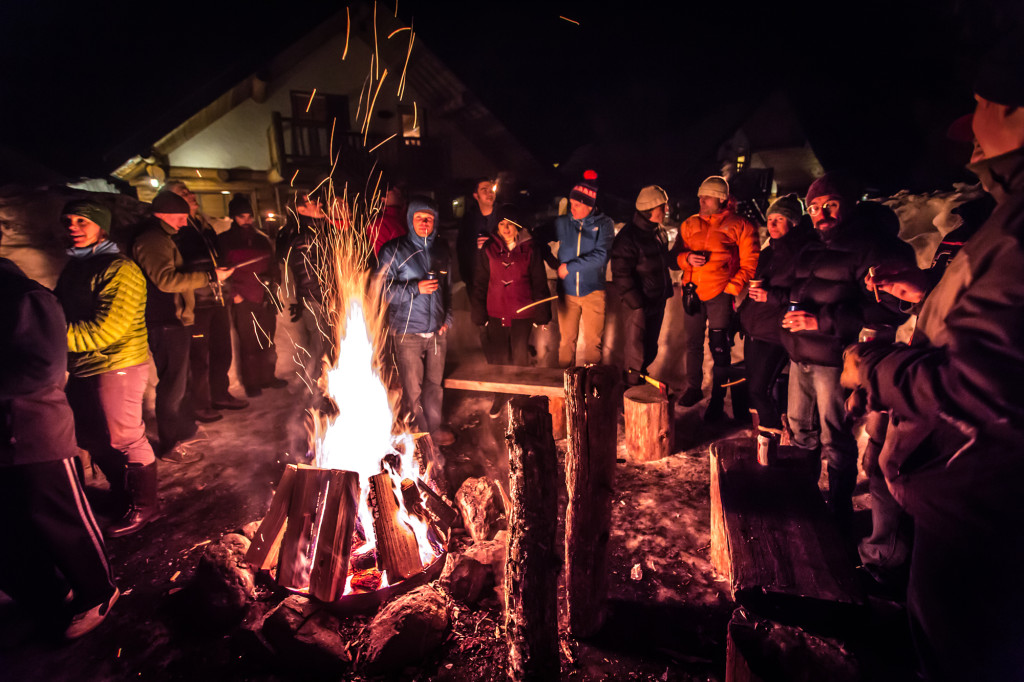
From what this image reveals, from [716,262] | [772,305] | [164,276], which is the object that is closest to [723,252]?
[716,262]

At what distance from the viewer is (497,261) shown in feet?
19.1

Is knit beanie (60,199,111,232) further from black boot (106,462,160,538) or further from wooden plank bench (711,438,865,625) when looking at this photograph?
wooden plank bench (711,438,865,625)

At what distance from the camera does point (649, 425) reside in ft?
16.4

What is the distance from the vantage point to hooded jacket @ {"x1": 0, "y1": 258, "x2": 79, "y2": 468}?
260cm

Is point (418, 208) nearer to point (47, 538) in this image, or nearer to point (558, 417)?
point (558, 417)

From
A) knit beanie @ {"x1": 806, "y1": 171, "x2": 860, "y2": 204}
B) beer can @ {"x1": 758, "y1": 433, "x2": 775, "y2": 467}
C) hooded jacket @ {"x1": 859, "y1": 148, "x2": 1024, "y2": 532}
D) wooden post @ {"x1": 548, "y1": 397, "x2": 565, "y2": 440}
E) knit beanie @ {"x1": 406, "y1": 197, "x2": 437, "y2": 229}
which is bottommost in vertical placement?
wooden post @ {"x1": 548, "y1": 397, "x2": 565, "y2": 440}

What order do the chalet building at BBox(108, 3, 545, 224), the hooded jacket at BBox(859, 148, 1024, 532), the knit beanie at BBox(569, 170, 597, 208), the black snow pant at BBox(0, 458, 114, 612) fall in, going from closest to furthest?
the hooded jacket at BBox(859, 148, 1024, 532)
the black snow pant at BBox(0, 458, 114, 612)
the knit beanie at BBox(569, 170, 597, 208)
the chalet building at BBox(108, 3, 545, 224)

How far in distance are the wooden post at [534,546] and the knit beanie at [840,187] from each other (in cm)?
290

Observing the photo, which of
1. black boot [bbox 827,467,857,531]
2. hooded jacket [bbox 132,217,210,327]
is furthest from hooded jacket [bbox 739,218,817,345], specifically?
hooded jacket [bbox 132,217,210,327]

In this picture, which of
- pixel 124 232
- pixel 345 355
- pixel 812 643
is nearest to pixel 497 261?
pixel 345 355

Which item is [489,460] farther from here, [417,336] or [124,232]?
[124,232]

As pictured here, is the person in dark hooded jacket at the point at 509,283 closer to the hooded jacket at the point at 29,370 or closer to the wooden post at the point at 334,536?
the wooden post at the point at 334,536

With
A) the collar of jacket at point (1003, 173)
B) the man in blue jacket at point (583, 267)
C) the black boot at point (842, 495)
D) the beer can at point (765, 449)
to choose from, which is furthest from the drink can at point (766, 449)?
the man in blue jacket at point (583, 267)

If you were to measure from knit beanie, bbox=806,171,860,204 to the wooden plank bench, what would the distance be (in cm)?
196
